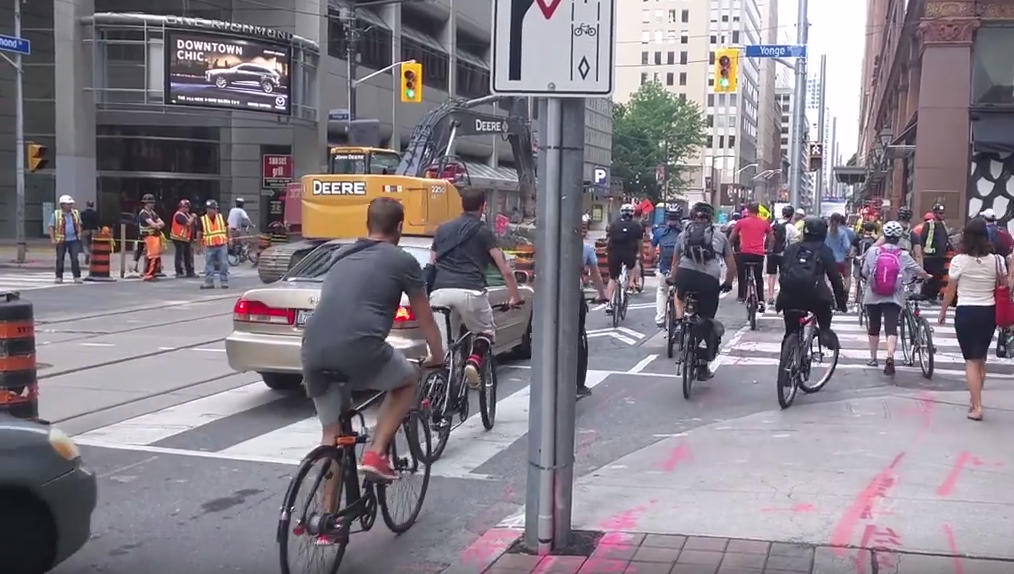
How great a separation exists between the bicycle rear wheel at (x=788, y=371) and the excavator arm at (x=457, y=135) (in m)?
14.6

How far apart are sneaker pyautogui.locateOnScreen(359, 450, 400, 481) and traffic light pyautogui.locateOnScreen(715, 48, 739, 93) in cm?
2174

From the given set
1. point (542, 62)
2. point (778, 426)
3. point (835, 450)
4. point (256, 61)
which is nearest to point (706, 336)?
point (778, 426)

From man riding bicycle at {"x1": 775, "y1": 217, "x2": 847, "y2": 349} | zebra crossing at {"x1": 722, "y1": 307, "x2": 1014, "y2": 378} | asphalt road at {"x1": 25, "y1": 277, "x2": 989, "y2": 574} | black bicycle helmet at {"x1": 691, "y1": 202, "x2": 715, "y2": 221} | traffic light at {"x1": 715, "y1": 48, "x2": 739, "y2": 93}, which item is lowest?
asphalt road at {"x1": 25, "y1": 277, "x2": 989, "y2": 574}

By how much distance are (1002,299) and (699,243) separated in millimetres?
2710

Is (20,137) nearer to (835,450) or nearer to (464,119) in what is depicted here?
(464,119)

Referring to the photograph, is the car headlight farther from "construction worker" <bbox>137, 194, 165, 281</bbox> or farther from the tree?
the tree

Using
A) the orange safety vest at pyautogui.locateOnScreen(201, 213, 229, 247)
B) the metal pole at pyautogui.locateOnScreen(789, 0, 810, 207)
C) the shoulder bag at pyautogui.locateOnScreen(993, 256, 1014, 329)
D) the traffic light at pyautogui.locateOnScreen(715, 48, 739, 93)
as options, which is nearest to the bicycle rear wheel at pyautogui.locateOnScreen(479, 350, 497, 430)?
the shoulder bag at pyautogui.locateOnScreen(993, 256, 1014, 329)

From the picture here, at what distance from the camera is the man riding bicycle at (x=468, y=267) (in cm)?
844

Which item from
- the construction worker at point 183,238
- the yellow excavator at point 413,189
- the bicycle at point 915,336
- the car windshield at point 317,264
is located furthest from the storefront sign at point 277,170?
the bicycle at point 915,336

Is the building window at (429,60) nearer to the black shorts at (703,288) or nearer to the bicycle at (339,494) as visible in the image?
the black shorts at (703,288)

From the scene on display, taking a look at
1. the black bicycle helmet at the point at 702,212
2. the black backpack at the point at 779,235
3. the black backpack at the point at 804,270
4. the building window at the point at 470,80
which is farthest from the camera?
the building window at the point at 470,80

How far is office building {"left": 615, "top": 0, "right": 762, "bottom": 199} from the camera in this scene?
12381cm

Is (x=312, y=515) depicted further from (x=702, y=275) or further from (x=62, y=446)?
(x=702, y=275)

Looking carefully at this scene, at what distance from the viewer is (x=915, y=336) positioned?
12.2m
